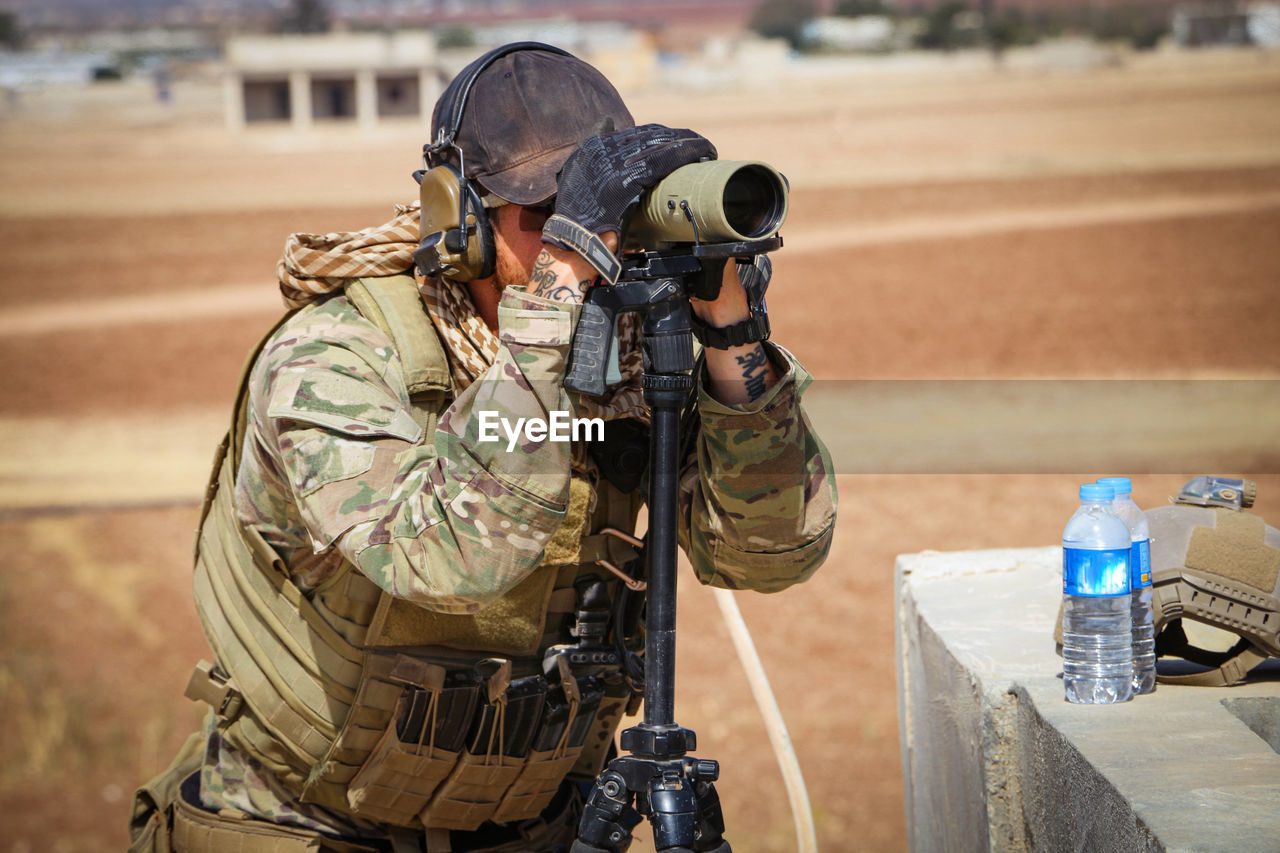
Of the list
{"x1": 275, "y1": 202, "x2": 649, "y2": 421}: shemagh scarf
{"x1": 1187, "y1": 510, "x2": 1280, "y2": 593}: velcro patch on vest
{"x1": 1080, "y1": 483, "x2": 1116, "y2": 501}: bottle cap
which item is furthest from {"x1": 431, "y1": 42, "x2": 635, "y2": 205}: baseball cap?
{"x1": 1187, "y1": 510, "x2": 1280, "y2": 593}: velcro patch on vest

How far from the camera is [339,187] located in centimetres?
2988

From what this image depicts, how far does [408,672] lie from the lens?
87.2 inches

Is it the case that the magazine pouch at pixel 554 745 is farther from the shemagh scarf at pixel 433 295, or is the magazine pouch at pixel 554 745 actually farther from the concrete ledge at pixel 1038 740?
the concrete ledge at pixel 1038 740

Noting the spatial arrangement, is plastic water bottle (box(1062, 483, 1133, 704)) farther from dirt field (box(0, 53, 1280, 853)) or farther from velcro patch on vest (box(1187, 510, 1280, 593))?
dirt field (box(0, 53, 1280, 853))

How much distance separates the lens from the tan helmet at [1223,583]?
2.62 meters

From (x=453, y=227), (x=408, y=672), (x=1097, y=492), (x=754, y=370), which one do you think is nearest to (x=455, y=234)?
(x=453, y=227)

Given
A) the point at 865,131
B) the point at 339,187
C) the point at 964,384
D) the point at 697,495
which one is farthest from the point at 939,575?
the point at 865,131

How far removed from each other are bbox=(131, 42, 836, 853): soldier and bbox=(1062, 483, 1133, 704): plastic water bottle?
0.50 metres

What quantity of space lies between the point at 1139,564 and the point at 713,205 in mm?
1320

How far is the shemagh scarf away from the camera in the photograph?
2.24 metres

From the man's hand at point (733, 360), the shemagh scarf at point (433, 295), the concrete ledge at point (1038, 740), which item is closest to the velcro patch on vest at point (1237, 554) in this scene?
the concrete ledge at point (1038, 740)

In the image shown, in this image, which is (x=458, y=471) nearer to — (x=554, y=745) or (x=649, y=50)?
(x=554, y=745)

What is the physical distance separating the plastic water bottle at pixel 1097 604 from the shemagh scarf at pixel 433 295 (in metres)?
0.84

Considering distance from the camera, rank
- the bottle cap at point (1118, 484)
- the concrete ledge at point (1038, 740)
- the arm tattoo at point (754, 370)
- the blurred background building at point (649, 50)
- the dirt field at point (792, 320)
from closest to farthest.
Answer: the concrete ledge at point (1038, 740) → the arm tattoo at point (754, 370) → the bottle cap at point (1118, 484) → the dirt field at point (792, 320) → the blurred background building at point (649, 50)
